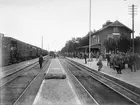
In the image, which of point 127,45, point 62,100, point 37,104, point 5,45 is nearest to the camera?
point 37,104

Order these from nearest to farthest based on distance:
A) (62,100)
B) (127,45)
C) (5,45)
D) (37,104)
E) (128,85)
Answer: (37,104), (62,100), (128,85), (5,45), (127,45)

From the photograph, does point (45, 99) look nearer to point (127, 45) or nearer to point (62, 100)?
point (62, 100)

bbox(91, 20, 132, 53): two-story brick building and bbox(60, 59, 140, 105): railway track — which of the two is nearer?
bbox(60, 59, 140, 105): railway track

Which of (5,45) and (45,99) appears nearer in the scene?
(45,99)

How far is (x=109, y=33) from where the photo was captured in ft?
203

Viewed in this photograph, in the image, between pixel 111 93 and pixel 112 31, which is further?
pixel 112 31

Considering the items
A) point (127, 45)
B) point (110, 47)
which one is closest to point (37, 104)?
point (127, 45)

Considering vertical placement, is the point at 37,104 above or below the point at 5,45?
below

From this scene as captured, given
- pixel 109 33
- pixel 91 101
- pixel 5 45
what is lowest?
pixel 91 101

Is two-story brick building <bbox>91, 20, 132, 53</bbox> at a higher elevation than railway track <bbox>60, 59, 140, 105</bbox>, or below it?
higher

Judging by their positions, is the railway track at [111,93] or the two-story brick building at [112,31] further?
the two-story brick building at [112,31]

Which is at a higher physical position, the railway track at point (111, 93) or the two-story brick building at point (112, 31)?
the two-story brick building at point (112, 31)

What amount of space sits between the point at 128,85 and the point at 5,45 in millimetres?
16480

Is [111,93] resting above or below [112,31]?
below
